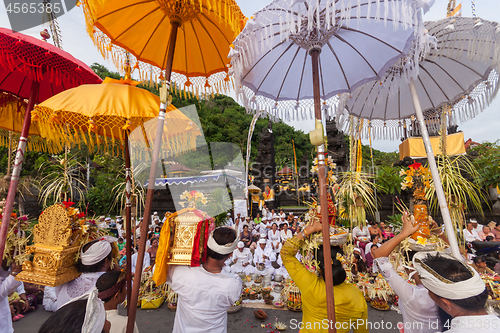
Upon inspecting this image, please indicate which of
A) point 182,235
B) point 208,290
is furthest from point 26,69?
point 208,290

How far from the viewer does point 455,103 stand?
2.75 m

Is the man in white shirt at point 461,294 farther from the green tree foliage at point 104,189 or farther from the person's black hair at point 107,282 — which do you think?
the green tree foliage at point 104,189

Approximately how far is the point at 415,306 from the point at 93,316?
2294 mm

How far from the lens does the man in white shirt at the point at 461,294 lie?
1292mm

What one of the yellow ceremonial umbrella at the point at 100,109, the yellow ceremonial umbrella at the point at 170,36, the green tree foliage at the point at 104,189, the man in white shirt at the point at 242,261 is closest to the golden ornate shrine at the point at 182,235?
the yellow ceremonial umbrella at the point at 170,36

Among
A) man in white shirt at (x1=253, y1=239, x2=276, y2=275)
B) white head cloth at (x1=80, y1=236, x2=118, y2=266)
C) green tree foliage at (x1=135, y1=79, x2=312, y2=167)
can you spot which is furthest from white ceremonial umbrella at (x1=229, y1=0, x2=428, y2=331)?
green tree foliage at (x1=135, y1=79, x2=312, y2=167)

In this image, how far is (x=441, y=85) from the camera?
2670mm

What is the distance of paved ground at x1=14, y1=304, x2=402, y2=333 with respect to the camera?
12.9ft

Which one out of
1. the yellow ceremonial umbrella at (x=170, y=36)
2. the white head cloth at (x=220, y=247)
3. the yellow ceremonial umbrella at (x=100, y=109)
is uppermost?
the yellow ceremonial umbrella at (x=170, y=36)

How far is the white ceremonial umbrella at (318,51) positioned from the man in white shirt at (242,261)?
4.90 metres

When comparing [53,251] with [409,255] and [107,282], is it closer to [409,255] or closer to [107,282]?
[107,282]

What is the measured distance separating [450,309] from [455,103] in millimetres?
2453

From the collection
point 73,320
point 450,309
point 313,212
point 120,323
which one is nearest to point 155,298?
point 120,323

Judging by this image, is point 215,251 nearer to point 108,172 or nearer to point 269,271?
point 269,271
